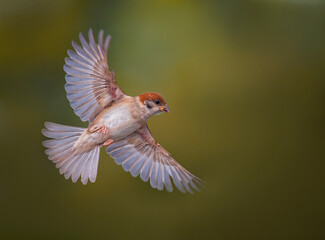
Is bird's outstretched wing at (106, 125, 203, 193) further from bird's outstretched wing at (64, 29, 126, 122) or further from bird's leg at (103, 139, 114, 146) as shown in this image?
bird's outstretched wing at (64, 29, 126, 122)

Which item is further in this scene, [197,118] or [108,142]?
[197,118]

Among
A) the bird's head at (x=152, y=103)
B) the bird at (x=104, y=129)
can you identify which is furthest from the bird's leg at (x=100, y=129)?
the bird's head at (x=152, y=103)

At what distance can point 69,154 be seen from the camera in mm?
1575

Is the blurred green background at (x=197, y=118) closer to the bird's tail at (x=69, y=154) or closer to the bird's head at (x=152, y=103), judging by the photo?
the bird's tail at (x=69, y=154)

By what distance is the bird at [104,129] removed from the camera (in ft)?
4.84

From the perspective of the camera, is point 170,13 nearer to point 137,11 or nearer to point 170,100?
point 137,11

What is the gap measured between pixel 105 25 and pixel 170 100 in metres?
0.43

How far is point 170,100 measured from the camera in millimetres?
1728

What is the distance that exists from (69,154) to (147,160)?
11.8 inches

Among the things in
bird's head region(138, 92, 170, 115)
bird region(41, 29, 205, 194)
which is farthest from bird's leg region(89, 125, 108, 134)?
bird's head region(138, 92, 170, 115)

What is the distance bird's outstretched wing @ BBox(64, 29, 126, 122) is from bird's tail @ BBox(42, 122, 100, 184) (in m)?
0.09

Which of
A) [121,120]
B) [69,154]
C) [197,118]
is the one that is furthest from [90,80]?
[197,118]

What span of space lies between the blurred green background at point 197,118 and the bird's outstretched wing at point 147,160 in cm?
9

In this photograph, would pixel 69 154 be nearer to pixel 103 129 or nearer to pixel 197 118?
pixel 103 129
